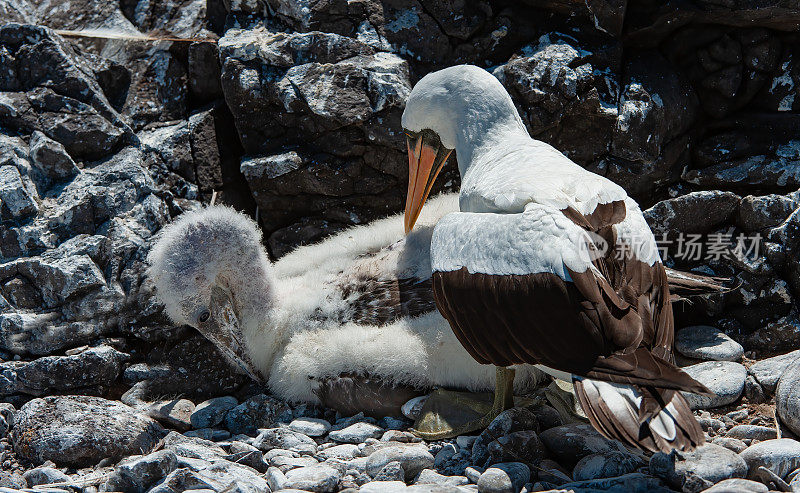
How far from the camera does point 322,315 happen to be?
4.61 meters

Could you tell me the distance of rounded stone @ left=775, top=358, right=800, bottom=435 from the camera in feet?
12.0

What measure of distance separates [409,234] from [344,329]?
0.68 metres

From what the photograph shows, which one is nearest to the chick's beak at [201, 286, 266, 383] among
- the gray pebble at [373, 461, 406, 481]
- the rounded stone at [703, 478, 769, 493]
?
the gray pebble at [373, 461, 406, 481]

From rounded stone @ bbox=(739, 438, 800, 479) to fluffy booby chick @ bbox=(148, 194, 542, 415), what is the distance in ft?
3.99

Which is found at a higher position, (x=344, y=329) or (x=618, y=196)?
(x=618, y=196)

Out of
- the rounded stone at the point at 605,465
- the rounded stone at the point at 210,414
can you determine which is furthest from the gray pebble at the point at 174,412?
the rounded stone at the point at 605,465

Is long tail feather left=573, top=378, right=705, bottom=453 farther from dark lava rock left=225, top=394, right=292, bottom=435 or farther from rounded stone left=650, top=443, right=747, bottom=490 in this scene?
dark lava rock left=225, top=394, right=292, bottom=435

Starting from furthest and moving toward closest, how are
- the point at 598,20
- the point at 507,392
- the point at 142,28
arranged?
1. the point at 142,28
2. the point at 598,20
3. the point at 507,392

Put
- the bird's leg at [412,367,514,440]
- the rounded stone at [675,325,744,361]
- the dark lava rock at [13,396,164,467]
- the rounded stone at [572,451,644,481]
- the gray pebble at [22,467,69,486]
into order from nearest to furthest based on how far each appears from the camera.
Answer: the rounded stone at [572,451,644,481], the gray pebble at [22,467,69,486], the dark lava rock at [13,396,164,467], the bird's leg at [412,367,514,440], the rounded stone at [675,325,744,361]

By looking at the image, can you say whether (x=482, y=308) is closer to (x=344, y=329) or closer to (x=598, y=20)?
(x=344, y=329)

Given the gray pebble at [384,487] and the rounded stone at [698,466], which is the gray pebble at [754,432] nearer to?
the rounded stone at [698,466]

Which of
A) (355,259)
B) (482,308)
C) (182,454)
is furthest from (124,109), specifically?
(482,308)

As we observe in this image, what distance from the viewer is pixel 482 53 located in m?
5.64

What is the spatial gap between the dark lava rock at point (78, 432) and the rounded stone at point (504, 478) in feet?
5.64
